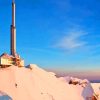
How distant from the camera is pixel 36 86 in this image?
228ft

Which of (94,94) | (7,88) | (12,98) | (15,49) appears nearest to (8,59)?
(15,49)

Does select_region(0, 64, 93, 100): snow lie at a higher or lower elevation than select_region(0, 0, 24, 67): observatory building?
lower

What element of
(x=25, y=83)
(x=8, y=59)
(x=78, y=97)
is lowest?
(x=78, y=97)

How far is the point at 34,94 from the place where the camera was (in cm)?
6600

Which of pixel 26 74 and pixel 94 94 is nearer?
pixel 26 74

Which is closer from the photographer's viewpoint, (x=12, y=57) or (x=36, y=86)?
(x=36, y=86)

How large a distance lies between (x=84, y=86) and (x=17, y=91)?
104ft

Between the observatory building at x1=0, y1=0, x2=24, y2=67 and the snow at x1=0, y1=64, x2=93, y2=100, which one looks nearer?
the snow at x1=0, y1=64, x2=93, y2=100

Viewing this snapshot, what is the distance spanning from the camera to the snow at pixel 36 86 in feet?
210

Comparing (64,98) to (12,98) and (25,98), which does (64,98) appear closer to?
(25,98)

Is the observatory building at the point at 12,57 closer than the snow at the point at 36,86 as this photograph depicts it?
No

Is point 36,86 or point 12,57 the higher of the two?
point 12,57

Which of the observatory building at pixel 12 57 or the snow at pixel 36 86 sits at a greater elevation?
the observatory building at pixel 12 57

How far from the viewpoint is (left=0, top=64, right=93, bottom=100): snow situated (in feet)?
210
